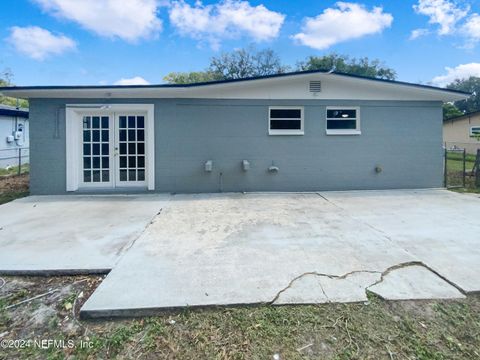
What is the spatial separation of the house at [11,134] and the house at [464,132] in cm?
3004

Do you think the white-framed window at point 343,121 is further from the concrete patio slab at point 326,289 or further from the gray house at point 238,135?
the concrete patio slab at point 326,289

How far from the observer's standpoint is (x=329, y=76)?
25.6 feet

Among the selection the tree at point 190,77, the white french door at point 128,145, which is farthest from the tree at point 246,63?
the white french door at point 128,145

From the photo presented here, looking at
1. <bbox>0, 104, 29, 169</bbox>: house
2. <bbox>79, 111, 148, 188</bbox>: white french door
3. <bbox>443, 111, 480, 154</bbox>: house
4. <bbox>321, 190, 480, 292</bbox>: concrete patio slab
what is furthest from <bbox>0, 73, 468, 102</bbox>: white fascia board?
<bbox>443, 111, 480, 154</bbox>: house

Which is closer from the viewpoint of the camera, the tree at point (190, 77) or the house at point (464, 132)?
the house at point (464, 132)

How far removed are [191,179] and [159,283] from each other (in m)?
5.24

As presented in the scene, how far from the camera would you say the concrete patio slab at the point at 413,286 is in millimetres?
2719

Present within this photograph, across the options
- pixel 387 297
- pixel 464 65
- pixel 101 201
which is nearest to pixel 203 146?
pixel 101 201

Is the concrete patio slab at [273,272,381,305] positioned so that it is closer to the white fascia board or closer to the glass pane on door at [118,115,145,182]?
the white fascia board

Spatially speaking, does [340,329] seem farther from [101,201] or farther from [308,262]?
[101,201]

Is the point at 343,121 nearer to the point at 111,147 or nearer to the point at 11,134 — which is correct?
the point at 111,147

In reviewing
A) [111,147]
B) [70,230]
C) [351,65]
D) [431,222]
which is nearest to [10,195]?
[111,147]

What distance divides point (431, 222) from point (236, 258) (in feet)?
12.5

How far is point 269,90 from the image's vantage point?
7.99 metres
